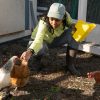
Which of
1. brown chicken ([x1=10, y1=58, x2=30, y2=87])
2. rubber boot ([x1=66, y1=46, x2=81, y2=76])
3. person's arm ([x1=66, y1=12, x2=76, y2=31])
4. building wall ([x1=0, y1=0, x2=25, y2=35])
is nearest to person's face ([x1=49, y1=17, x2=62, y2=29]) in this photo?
person's arm ([x1=66, y1=12, x2=76, y2=31])

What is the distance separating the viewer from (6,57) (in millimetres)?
4297

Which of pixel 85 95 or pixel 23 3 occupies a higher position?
pixel 23 3

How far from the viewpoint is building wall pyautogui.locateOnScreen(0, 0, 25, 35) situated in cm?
461

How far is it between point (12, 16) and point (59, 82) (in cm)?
164

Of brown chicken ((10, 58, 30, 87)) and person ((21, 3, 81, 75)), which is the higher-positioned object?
person ((21, 3, 81, 75))

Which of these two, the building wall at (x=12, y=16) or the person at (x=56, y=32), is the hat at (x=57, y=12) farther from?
the building wall at (x=12, y=16)

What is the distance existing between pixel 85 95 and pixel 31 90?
56 centimetres

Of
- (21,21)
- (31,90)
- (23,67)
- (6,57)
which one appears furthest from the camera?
(21,21)

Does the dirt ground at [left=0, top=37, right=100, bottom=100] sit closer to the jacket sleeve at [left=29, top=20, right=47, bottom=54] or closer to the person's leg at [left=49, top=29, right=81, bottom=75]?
the person's leg at [left=49, top=29, right=81, bottom=75]

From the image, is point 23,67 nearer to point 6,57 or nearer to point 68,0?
point 6,57

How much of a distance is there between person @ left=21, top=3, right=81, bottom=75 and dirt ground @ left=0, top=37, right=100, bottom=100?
0.17 metres

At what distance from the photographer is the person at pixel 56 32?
3404 millimetres

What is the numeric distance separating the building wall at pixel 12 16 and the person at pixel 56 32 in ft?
3.26

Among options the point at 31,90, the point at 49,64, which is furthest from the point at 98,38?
the point at 31,90
